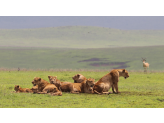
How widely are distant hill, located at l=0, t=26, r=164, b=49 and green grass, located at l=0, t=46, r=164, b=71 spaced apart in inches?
1346

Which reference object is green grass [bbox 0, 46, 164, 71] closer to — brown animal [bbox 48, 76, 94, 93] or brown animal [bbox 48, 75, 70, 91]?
brown animal [bbox 48, 76, 94, 93]

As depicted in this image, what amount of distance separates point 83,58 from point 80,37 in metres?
71.6

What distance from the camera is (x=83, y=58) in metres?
104

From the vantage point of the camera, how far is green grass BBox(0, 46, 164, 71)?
88.6 metres

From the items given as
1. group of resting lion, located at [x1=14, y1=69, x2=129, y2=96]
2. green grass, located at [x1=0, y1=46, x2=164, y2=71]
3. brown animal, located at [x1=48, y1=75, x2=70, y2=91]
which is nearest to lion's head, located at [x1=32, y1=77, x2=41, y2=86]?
group of resting lion, located at [x1=14, y1=69, x2=129, y2=96]

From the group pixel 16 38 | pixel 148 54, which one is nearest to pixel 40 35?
pixel 16 38

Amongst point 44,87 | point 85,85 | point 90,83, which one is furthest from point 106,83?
point 44,87

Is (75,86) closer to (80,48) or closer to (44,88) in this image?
(44,88)

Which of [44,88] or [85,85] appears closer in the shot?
[44,88]

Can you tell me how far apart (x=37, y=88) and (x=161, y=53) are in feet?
283

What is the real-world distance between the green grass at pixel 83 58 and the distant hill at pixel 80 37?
34198 millimetres

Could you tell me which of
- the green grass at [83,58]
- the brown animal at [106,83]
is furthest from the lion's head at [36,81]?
the green grass at [83,58]

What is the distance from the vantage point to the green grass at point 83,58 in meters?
88.6

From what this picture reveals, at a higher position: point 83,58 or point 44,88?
point 83,58
